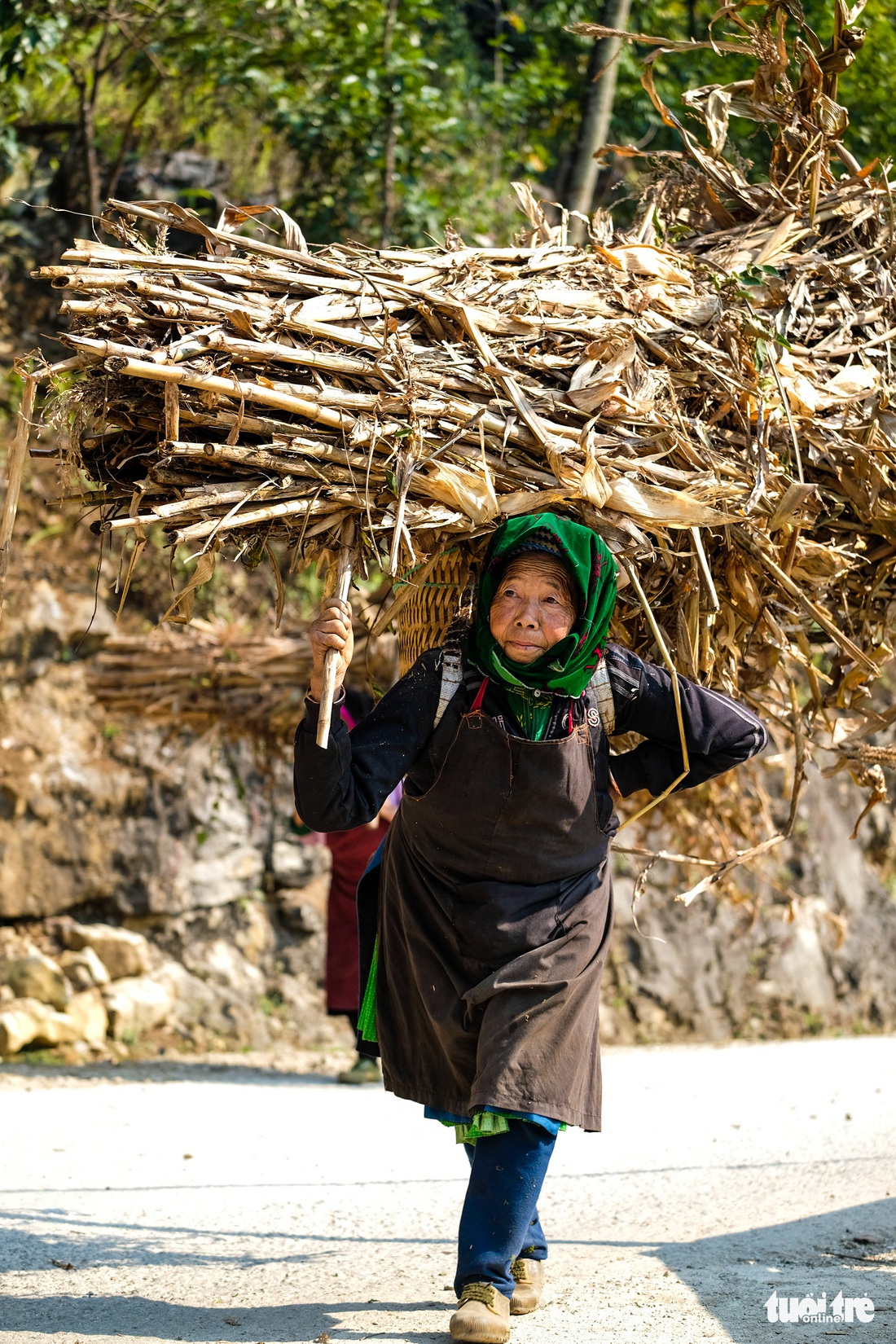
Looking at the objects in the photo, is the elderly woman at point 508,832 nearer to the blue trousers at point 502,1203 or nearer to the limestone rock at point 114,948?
the blue trousers at point 502,1203

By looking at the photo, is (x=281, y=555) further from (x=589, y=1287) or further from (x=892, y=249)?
(x=589, y=1287)

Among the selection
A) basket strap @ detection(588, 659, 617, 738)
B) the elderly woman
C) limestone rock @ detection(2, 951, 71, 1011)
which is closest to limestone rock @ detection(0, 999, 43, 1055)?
limestone rock @ detection(2, 951, 71, 1011)

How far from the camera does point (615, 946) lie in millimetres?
7664

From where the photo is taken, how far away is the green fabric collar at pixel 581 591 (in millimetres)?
2281

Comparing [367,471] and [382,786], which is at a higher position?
[367,471]

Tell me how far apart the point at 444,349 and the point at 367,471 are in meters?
0.38

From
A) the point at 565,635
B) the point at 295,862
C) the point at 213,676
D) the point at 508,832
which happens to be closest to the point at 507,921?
the point at 508,832

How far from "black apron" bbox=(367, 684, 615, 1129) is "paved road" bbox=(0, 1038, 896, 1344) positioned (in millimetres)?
480

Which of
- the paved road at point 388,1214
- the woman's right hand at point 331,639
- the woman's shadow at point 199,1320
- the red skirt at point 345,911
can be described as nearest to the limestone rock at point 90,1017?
the paved road at point 388,1214

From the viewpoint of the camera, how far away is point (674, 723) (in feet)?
7.86

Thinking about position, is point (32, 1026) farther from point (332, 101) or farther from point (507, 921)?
point (332, 101)

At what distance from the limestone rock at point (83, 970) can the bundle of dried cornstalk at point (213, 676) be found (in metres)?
1.42

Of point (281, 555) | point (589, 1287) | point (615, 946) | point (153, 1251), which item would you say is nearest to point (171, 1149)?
point (153, 1251)

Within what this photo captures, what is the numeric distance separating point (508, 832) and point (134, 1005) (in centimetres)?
453
